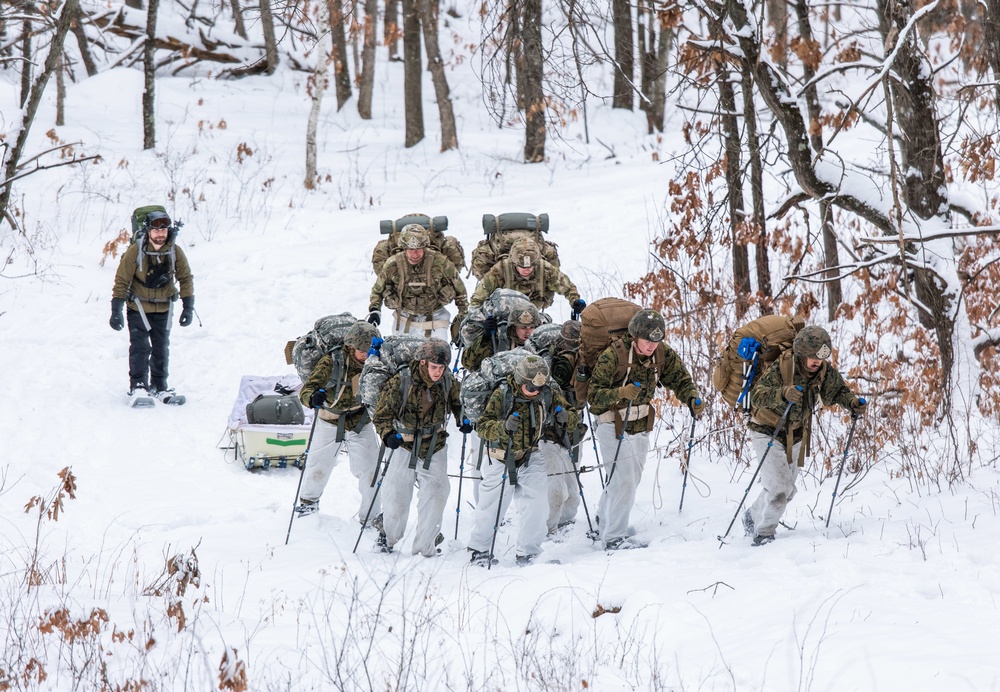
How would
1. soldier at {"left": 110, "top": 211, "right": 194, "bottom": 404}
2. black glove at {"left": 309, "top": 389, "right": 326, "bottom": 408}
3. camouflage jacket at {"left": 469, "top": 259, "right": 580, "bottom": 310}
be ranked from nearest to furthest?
1. black glove at {"left": 309, "top": 389, "right": 326, "bottom": 408}
2. camouflage jacket at {"left": 469, "top": 259, "right": 580, "bottom": 310}
3. soldier at {"left": 110, "top": 211, "right": 194, "bottom": 404}

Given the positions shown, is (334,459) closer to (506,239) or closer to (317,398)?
(317,398)

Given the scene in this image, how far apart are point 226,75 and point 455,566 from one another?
21.6 m

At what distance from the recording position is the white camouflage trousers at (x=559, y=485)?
742 cm

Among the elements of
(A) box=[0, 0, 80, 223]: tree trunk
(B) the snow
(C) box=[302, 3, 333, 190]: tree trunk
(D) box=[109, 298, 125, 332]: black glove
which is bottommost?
(B) the snow

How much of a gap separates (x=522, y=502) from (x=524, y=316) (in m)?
1.62

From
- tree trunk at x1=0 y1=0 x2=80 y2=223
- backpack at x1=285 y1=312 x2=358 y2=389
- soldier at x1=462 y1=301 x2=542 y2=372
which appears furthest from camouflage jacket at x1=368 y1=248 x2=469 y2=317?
tree trunk at x1=0 y1=0 x2=80 y2=223

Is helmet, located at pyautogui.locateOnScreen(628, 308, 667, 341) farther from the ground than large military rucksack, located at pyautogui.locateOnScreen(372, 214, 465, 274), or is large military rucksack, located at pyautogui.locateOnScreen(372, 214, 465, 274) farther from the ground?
large military rucksack, located at pyautogui.locateOnScreen(372, 214, 465, 274)

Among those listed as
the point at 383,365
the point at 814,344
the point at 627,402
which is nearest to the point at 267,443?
the point at 383,365

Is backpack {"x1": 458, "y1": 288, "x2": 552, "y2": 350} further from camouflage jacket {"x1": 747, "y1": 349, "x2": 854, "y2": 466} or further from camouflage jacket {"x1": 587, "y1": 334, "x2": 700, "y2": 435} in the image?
camouflage jacket {"x1": 747, "y1": 349, "x2": 854, "y2": 466}

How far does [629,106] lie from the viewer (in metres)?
24.7

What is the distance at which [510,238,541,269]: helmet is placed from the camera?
941 centimetres

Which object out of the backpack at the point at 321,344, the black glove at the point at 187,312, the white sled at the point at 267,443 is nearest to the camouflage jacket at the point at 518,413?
the backpack at the point at 321,344

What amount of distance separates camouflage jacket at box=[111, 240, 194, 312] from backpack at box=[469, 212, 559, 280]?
312 centimetres

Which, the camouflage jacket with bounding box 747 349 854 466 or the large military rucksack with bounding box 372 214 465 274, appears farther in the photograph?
the large military rucksack with bounding box 372 214 465 274
